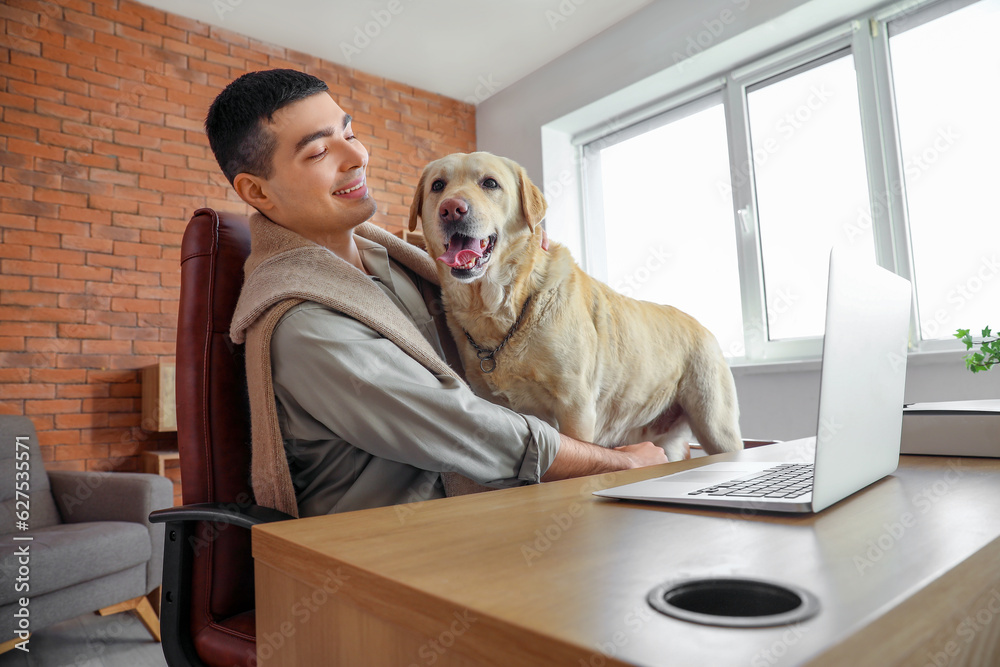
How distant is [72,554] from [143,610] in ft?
1.74

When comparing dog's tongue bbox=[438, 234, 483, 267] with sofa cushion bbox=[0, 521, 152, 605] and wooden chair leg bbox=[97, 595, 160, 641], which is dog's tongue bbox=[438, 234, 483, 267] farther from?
wooden chair leg bbox=[97, 595, 160, 641]

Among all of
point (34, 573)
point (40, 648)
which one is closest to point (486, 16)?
point (34, 573)

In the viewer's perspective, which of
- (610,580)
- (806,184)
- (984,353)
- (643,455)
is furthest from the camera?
(806,184)

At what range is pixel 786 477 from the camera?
77 cm

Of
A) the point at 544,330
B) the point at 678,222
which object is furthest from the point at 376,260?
the point at 678,222

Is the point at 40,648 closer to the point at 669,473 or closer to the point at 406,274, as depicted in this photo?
the point at 406,274

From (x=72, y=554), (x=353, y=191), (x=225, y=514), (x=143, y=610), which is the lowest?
(x=143, y=610)

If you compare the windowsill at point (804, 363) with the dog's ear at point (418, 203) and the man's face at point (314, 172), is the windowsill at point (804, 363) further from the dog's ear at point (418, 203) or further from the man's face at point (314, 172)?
the man's face at point (314, 172)

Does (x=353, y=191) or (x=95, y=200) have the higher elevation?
(x=95, y=200)

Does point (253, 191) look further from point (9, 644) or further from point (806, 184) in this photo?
point (806, 184)

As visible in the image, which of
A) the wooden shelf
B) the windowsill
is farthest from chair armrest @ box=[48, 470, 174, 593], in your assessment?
the windowsill

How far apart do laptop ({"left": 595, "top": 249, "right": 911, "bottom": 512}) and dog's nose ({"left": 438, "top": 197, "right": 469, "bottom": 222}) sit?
2.77ft

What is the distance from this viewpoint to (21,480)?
2799 millimetres

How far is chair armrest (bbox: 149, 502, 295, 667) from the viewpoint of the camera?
0.95m
